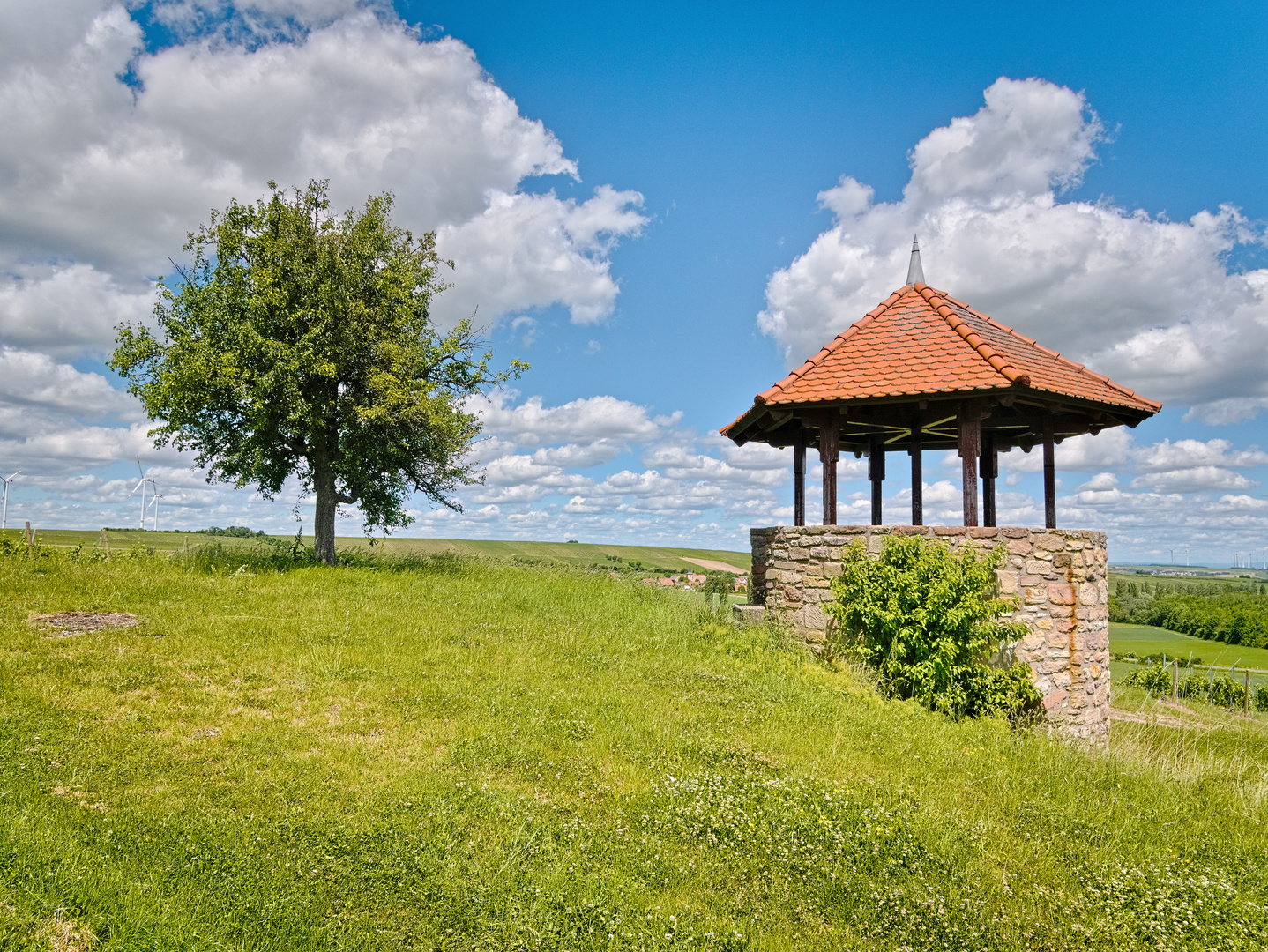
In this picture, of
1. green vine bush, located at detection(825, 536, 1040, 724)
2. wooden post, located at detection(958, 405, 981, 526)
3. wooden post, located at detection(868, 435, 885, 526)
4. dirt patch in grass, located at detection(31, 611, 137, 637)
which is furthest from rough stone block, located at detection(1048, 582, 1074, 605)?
dirt patch in grass, located at detection(31, 611, 137, 637)

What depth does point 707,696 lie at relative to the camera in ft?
28.0

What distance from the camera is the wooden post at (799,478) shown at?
13766mm

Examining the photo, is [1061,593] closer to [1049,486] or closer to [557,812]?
[1049,486]

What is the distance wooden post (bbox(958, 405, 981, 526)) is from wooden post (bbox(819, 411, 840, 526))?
2.05 meters

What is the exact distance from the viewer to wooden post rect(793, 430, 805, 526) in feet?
45.2

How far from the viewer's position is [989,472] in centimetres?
1408

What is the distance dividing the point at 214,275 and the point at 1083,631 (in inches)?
811

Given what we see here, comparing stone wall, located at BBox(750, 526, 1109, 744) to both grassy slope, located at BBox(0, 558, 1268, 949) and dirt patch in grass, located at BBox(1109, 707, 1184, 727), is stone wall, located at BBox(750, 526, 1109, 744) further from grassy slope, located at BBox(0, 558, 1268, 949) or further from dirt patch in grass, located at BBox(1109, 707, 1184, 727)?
dirt patch in grass, located at BBox(1109, 707, 1184, 727)

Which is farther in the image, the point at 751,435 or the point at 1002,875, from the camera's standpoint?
the point at 751,435

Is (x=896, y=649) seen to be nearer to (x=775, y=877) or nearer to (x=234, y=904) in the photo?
(x=775, y=877)

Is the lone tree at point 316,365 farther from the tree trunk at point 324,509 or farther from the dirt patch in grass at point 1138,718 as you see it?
the dirt patch in grass at point 1138,718

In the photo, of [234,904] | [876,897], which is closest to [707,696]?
[876,897]

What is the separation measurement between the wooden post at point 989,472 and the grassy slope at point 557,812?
5.81m

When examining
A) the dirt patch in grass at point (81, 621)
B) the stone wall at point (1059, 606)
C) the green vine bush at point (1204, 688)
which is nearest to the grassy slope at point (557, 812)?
the dirt patch in grass at point (81, 621)
